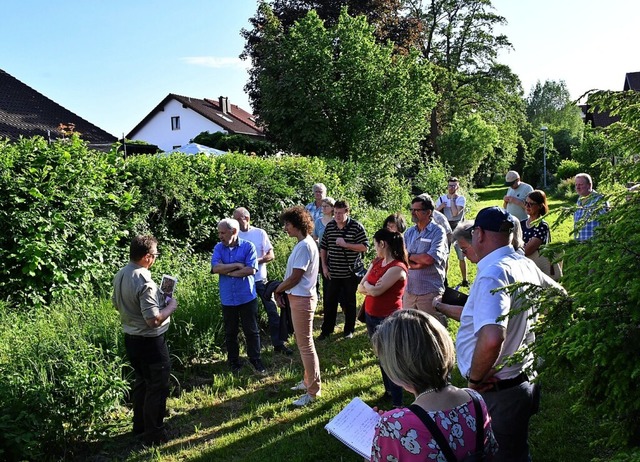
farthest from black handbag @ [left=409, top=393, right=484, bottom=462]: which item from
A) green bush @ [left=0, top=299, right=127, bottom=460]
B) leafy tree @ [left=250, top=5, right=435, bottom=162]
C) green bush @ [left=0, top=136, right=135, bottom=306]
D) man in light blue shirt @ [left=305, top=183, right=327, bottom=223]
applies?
leafy tree @ [left=250, top=5, right=435, bottom=162]

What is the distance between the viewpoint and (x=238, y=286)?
21.6 ft

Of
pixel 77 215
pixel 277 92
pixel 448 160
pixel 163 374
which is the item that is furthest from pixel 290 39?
pixel 448 160

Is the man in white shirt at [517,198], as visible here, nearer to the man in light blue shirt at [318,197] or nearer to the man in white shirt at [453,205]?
the man in white shirt at [453,205]

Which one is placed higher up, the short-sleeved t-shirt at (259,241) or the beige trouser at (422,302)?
the short-sleeved t-shirt at (259,241)

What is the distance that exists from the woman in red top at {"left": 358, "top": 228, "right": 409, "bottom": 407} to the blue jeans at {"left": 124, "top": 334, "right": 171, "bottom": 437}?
6.62 ft

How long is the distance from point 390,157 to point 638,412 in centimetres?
1591

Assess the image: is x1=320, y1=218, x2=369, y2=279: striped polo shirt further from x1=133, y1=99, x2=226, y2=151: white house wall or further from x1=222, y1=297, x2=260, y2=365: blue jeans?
x1=133, y1=99, x2=226, y2=151: white house wall

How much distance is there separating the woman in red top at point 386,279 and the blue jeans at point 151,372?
79.4 inches

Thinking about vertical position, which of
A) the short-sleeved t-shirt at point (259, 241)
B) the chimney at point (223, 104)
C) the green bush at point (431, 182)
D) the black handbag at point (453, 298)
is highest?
the chimney at point (223, 104)

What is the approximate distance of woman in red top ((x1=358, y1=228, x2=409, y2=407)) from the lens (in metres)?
5.17

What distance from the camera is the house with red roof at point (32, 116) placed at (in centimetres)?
2463

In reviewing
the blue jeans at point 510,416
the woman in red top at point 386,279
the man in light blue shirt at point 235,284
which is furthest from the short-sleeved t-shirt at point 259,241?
the blue jeans at point 510,416

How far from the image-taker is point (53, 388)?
4.66 meters

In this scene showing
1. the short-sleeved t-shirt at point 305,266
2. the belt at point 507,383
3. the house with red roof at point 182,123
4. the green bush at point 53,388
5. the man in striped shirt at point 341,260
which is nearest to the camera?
the belt at point 507,383
